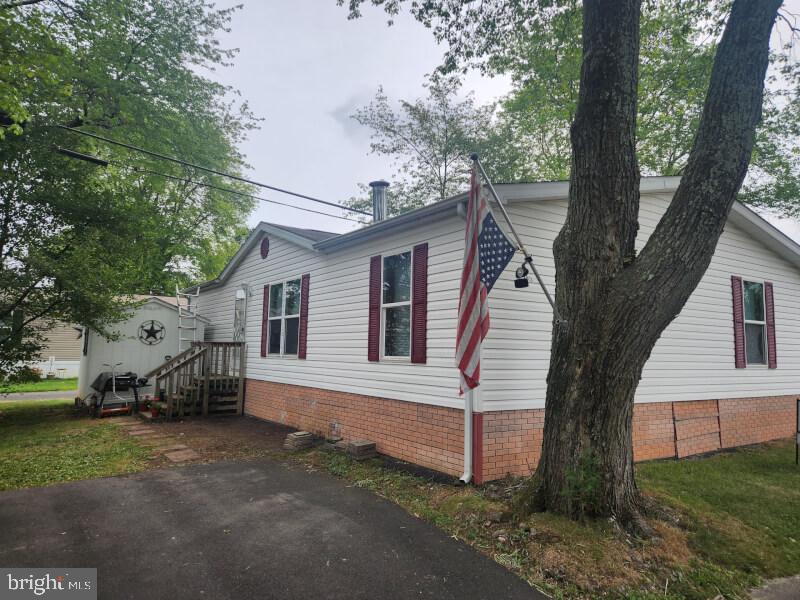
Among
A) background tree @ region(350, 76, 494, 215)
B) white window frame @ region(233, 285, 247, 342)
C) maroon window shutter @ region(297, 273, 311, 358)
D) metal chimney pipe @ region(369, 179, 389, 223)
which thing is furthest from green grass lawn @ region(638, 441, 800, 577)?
background tree @ region(350, 76, 494, 215)

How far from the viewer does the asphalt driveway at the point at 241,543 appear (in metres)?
2.98

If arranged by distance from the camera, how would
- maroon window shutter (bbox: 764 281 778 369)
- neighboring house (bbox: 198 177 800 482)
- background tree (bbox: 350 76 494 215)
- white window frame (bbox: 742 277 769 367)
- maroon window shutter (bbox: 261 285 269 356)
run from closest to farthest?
1. neighboring house (bbox: 198 177 800 482)
2. white window frame (bbox: 742 277 769 367)
3. maroon window shutter (bbox: 764 281 778 369)
4. maroon window shutter (bbox: 261 285 269 356)
5. background tree (bbox: 350 76 494 215)

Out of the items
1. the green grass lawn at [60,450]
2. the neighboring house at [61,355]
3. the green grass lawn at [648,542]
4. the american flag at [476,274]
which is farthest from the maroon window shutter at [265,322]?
the neighboring house at [61,355]

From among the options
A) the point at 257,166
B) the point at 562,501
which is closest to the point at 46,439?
the point at 562,501

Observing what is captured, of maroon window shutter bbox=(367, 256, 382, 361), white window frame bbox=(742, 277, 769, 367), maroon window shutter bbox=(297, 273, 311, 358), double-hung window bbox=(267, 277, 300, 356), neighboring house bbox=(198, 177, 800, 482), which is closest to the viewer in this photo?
neighboring house bbox=(198, 177, 800, 482)

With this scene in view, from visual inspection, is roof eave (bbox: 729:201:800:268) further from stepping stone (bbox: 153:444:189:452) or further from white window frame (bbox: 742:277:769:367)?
stepping stone (bbox: 153:444:189:452)

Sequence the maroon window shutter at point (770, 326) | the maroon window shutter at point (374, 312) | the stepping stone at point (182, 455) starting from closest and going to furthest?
the stepping stone at point (182, 455), the maroon window shutter at point (374, 312), the maroon window shutter at point (770, 326)

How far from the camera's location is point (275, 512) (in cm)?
437

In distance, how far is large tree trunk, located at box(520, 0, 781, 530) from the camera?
11.4 feet

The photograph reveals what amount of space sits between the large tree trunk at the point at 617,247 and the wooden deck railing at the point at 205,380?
8.31m

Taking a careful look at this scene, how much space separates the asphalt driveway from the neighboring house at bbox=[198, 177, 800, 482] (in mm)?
1579

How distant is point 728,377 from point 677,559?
5796mm

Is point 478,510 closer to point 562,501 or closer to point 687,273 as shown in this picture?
point 562,501

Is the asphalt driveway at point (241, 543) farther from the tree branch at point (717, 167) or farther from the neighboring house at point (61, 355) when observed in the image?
the neighboring house at point (61, 355)
